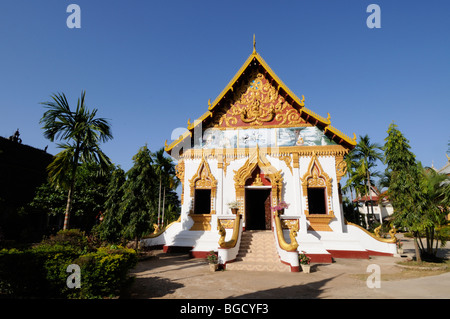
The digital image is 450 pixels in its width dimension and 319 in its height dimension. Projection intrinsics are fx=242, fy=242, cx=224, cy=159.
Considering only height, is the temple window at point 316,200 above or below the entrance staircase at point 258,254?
above

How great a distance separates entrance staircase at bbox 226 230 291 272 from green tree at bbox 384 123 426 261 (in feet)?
19.0

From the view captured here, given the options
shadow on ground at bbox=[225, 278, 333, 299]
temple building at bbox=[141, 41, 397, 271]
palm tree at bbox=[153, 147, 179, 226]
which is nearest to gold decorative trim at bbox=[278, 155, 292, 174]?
temple building at bbox=[141, 41, 397, 271]

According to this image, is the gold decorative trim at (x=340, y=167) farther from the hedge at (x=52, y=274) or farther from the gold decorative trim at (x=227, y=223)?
the hedge at (x=52, y=274)

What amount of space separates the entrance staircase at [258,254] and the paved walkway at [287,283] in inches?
21.6

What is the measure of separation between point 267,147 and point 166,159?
1845 centimetres

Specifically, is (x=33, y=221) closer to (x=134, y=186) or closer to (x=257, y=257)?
(x=134, y=186)

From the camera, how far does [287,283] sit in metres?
7.22

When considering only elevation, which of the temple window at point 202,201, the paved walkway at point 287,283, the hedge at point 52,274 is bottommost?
the paved walkway at point 287,283

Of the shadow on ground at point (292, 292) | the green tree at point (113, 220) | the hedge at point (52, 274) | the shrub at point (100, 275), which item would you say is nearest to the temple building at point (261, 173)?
the green tree at point (113, 220)

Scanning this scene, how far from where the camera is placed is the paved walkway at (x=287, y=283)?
5984 millimetres

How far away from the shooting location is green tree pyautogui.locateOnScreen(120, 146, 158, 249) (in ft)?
37.7

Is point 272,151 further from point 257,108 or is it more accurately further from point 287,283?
point 287,283

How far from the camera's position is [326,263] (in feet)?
34.8
